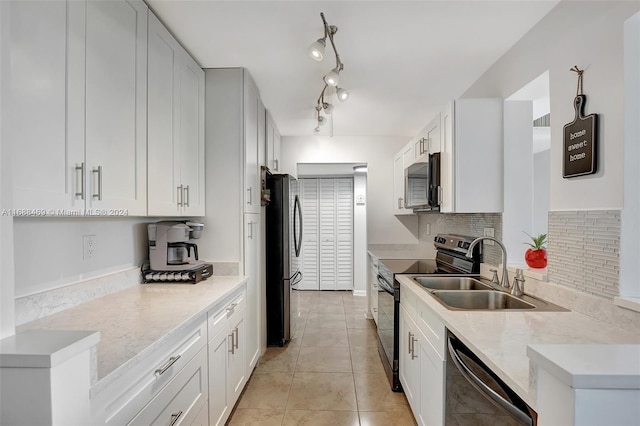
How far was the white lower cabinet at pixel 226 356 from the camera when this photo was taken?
69.8 inches

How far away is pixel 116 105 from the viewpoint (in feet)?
4.80

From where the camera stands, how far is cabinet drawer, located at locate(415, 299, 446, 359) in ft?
5.08

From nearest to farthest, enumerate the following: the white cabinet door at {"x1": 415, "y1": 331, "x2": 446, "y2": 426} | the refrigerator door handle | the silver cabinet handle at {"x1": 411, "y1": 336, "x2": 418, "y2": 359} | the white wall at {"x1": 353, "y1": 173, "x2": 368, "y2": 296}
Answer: the white cabinet door at {"x1": 415, "y1": 331, "x2": 446, "y2": 426} < the silver cabinet handle at {"x1": 411, "y1": 336, "x2": 418, "y2": 359} < the refrigerator door handle < the white wall at {"x1": 353, "y1": 173, "x2": 368, "y2": 296}

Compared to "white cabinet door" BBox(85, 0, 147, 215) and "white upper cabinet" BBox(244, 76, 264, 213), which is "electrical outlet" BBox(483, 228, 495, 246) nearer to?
"white upper cabinet" BBox(244, 76, 264, 213)

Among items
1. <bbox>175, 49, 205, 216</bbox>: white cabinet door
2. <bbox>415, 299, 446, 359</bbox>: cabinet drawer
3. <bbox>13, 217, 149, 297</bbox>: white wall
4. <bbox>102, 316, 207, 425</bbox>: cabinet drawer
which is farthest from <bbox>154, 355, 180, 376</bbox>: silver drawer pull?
<bbox>415, 299, 446, 359</bbox>: cabinet drawer

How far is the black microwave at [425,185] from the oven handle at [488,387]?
4.28 ft

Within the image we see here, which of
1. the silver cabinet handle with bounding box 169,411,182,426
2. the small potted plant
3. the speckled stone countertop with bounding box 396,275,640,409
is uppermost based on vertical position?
the small potted plant

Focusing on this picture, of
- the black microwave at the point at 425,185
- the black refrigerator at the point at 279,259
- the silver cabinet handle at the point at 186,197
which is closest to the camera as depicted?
the silver cabinet handle at the point at 186,197

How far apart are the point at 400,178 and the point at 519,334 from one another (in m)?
2.91

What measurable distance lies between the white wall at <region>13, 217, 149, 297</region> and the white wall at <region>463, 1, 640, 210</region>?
7.72 ft

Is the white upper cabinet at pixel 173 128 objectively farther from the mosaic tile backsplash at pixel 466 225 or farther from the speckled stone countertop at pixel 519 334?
the mosaic tile backsplash at pixel 466 225

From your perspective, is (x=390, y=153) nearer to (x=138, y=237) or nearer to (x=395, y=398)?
(x=395, y=398)

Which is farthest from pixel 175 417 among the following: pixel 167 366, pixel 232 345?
pixel 232 345

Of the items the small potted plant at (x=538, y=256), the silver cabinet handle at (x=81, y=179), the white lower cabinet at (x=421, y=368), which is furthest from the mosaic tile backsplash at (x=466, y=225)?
the silver cabinet handle at (x=81, y=179)
